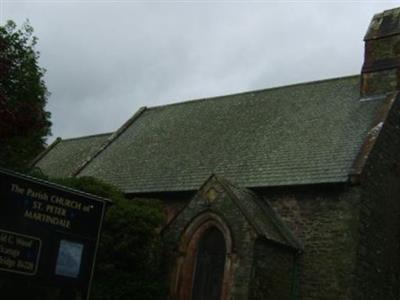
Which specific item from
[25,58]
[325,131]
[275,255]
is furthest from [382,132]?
[25,58]

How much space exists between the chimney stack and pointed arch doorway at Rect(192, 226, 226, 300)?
354 inches

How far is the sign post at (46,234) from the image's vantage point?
9.66 m

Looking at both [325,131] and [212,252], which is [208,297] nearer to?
[212,252]

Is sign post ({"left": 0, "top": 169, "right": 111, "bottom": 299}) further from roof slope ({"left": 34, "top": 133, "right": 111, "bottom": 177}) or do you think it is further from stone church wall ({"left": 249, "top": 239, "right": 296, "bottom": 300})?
roof slope ({"left": 34, "top": 133, "right": 111, "bottom": 177})

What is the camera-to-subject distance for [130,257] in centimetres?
1941

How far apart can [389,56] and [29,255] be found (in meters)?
18.5

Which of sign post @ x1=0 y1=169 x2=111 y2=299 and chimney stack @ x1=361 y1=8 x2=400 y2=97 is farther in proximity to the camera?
chimney stack @ x1=361 y1=8 x2=400 y2=97

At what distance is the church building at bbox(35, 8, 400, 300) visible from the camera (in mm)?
18609

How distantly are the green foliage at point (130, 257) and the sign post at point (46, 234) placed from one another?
8826 millimetres

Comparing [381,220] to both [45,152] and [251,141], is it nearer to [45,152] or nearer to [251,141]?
[251,141]

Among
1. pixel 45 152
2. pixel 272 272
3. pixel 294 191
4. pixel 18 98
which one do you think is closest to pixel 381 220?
pixel 294 191

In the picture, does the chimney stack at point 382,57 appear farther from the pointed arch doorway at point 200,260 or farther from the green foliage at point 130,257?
the green foliage at point 130,257

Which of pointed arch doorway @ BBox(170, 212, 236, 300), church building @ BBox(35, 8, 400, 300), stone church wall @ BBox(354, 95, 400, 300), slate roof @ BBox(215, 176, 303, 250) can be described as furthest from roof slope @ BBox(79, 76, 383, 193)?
pointed arch doorway @ BBox(170, 212, 236, 300)

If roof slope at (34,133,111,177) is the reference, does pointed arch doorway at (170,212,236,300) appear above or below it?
below
